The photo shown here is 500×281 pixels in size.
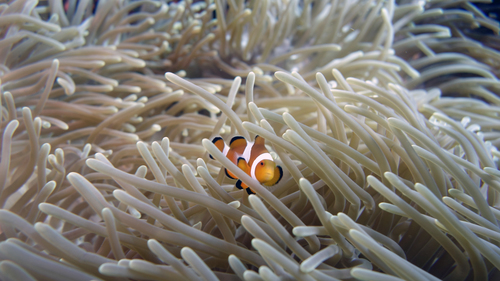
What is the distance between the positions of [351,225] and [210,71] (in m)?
1.11

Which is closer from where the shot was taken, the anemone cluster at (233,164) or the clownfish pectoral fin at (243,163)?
the anemone cluster at (233,164)

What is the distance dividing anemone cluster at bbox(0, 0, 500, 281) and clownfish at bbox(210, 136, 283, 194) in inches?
1.5

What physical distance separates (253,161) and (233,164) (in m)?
0.09

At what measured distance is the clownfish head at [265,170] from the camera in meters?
0.59

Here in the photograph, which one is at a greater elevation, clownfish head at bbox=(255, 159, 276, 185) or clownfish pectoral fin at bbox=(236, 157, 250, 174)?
clownfish head at bbox=(255, 159, 276, 185)

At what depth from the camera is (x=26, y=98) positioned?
42.3 inches

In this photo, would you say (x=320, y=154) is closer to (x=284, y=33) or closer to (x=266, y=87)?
(x=266, y=87)

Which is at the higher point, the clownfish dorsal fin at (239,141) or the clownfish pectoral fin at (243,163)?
the clownfish dorsal fin at (239,141)

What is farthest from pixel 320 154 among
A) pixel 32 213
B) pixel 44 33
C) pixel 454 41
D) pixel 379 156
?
pixel 454 41

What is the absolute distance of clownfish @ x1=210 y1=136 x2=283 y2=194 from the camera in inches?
23.6

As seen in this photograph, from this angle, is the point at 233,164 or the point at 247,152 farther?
the point at 247,152

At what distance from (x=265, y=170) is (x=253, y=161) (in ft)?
0.20

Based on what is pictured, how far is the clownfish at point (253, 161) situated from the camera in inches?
23.6

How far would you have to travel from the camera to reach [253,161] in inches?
25.5
